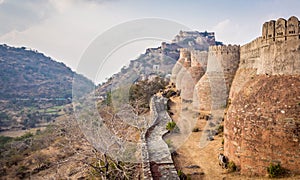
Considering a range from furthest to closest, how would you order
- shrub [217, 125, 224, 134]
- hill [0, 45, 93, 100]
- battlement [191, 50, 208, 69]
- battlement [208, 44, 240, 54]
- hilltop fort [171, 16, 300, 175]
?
A: hill [0, 45, 93, 100] < battlement [191, 50, 208, 69] < battlement [208, 44, 240, 54] < shrub [217, 125, 224, 134] < hilltop fort [171, 16, 300, 175]

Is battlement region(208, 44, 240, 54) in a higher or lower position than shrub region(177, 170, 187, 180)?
higher

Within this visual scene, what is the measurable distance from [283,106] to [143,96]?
1965cm

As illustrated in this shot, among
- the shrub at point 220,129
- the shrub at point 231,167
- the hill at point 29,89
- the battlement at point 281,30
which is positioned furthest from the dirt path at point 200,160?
the hill at point 29,89

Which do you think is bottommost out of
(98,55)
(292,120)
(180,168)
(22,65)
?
(180,168)

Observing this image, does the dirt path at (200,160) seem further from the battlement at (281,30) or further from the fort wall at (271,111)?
the battlement at (281,30)

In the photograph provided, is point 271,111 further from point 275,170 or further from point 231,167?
point 231,167

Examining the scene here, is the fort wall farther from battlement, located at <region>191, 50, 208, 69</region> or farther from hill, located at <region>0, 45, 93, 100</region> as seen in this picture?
hill, located at <region>0, 45, 93, 100</region>

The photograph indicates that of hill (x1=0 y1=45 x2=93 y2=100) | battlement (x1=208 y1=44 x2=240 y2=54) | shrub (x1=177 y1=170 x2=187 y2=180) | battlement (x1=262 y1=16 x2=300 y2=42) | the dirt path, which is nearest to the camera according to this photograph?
battlement (x1=262 y1=16 x2=300 y2=42)

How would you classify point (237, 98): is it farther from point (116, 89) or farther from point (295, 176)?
point (116, 89)

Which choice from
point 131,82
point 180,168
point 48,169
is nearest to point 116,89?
point 131,82

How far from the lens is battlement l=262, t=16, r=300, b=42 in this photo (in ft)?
24.4

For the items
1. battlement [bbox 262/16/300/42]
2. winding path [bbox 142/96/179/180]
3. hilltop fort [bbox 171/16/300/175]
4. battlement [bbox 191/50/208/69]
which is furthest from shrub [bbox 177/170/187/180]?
battlement [bbox 191/50/208/69]

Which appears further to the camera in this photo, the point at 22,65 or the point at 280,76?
the point at 22,65

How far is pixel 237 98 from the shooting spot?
855 cm
